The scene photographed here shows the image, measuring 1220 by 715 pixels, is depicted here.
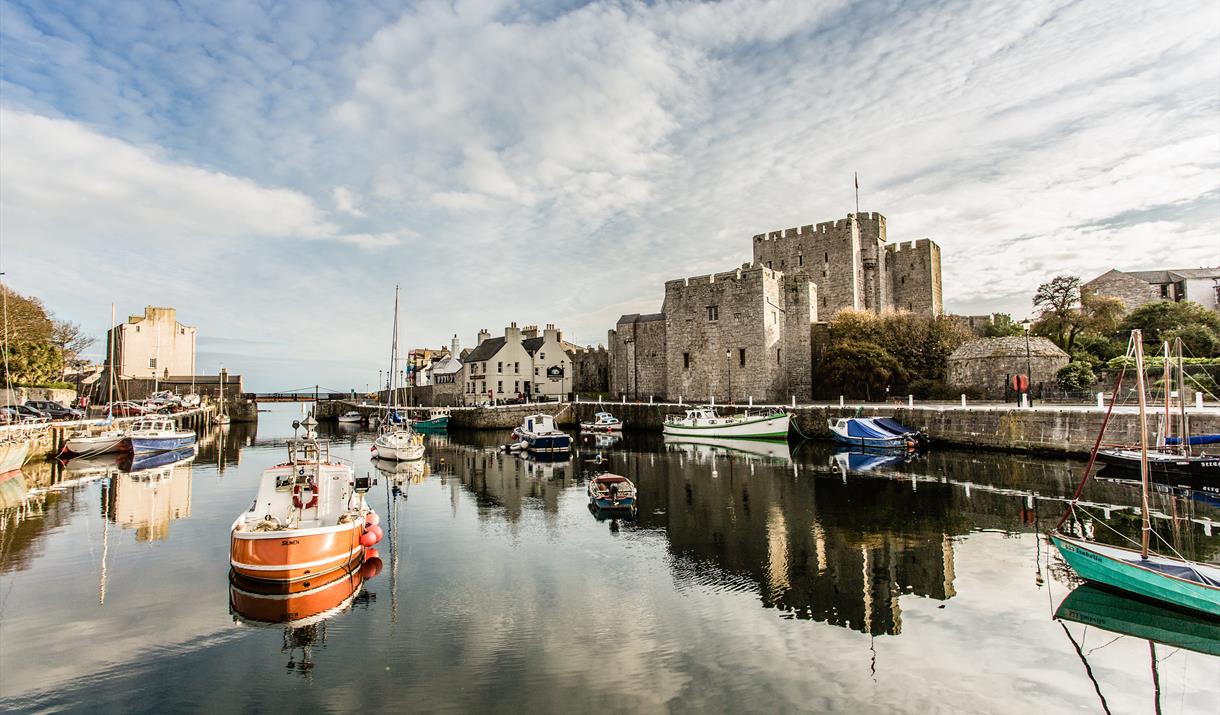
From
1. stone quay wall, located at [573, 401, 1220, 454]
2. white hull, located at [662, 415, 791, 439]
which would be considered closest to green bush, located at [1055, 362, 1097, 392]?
stone quay wall, located at [573, 401, 1220, 454]

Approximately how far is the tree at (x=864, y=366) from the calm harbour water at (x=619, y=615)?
17.9 meters

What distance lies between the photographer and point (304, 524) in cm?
1105

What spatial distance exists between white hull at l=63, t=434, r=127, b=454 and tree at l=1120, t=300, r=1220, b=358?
50675 mm

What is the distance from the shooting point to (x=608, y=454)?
92.9 feet

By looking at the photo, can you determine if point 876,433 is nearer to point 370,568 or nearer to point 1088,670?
point 1088,670

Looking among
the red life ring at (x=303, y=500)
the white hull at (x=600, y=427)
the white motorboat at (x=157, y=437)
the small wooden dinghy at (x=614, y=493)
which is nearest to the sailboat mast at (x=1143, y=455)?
the small wooden dinghy at (x=614, y=493)

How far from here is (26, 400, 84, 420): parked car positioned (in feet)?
106

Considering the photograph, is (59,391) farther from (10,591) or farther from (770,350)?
(770,350)

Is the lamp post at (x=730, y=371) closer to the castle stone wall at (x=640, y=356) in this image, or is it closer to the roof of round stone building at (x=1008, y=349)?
the castle stone wall at (x=640, y=356)

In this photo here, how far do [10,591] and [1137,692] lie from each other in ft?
51.6

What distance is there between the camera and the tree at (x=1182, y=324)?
32.3m

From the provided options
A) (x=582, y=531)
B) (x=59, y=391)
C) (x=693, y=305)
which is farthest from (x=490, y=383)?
(x=582, y=531)

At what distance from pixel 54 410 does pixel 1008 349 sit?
4999 cm

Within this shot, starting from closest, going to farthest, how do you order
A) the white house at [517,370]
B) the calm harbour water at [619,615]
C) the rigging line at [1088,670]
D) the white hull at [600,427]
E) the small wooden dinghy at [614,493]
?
1. the rigging line at [1088,670]
2. the calm harbour water at [619,615]
3. the small wooden dinghy at [614,493]
4. the white hull at [600,427]
5. the white house at [517,370]
